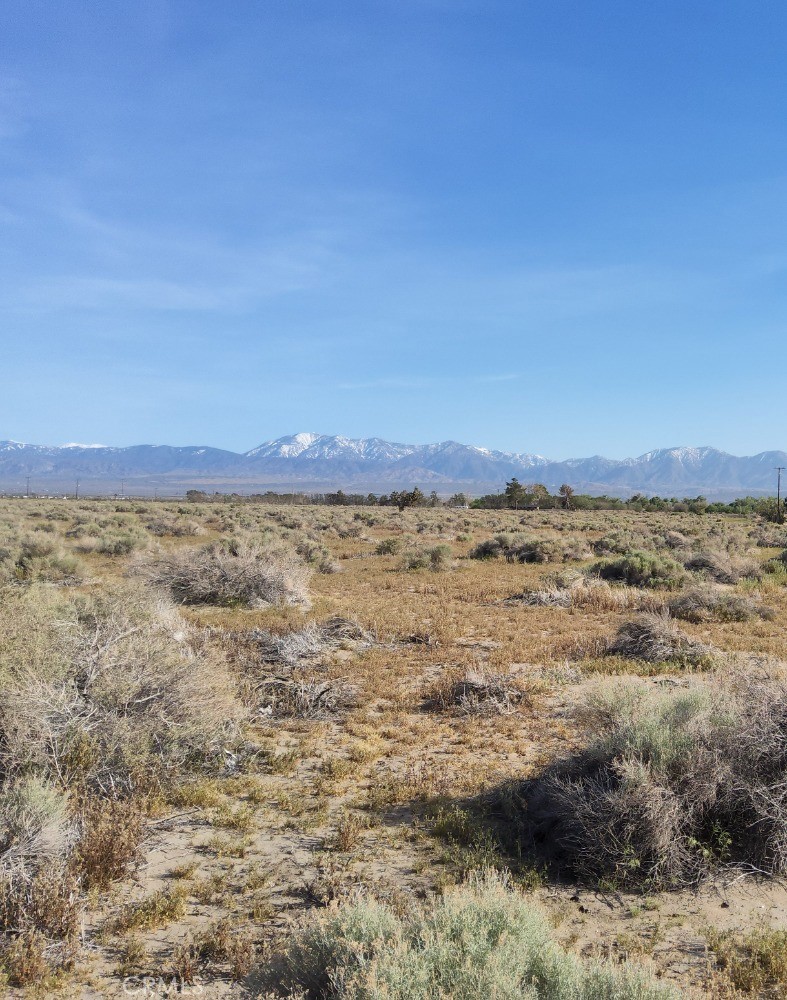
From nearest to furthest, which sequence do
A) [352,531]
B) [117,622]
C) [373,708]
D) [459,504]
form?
[117,622], [373,708], [352,531], [459,504]

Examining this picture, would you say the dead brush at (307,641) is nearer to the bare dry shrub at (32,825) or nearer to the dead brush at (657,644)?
the dead brush at (657,644)

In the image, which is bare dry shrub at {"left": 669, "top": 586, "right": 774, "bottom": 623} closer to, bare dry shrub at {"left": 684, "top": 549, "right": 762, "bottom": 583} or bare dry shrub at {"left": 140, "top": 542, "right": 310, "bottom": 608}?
bare dry shrub at {"left": 684, "top": 549, "right": 762, "bottom": 583}

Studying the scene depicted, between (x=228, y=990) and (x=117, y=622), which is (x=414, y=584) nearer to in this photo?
(x=117, y=622)

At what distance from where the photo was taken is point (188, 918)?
14.4 feet

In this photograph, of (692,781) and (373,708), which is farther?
(373,708)

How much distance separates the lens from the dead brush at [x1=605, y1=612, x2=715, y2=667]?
35.2ft

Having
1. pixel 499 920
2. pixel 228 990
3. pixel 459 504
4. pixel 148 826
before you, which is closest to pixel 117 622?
pixel 148 826

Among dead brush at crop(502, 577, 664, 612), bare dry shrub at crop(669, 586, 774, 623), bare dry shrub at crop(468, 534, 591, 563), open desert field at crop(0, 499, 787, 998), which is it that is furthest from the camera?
bare dry shrub at crop(468, 534, 591, 563)

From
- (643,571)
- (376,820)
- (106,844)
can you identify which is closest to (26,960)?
(106,844)

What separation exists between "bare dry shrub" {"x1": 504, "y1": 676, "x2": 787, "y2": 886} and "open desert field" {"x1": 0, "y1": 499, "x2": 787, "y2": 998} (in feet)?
0.07

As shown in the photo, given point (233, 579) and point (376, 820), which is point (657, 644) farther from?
point (233, 579)

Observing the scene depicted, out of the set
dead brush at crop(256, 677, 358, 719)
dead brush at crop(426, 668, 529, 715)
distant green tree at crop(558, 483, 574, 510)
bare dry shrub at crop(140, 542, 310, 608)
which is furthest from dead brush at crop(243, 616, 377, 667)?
distant green tree at crop(558, 483, 574, 510)

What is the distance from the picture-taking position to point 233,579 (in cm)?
1645

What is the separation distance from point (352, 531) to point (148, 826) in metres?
30.5
